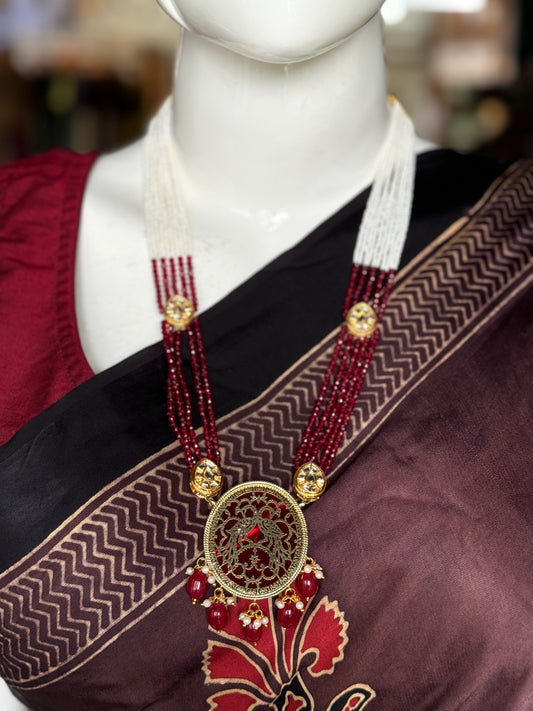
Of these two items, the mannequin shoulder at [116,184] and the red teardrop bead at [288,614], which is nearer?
the red teardrop bead at [288,614]

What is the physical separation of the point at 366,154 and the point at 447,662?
25.1 inches

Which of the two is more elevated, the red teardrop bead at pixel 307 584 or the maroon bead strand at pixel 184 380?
the maroon bead strand at pixel 184 380

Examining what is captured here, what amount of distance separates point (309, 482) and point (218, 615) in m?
0.17

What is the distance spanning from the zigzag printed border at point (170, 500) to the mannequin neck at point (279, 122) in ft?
0.59

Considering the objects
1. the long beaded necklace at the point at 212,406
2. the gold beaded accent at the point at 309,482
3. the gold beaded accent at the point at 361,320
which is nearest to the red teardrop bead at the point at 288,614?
the long beaded necklace at the point at 212,406

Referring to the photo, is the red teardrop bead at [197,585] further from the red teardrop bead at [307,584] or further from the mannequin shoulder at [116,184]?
the mannequin shoulder at [116,184]

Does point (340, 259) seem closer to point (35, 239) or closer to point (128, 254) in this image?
point (128, 254)

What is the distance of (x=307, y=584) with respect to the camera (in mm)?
900

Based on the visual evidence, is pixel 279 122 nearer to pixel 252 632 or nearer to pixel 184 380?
pixel 184 380

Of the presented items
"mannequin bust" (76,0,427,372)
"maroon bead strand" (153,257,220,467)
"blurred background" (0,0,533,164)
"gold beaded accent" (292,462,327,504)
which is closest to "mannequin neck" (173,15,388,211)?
"mannequin bust" (76,0,427,372)

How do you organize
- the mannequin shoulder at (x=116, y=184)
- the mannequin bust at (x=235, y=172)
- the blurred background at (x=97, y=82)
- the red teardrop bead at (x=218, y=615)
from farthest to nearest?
1. the blurred background at (x=97, y=82)
2. the mannequin shoulder at (x=116, y=184)
3. the mannequin bust at (x=235, y=172)
4. the red teardrop bead at (x=218, y=615)

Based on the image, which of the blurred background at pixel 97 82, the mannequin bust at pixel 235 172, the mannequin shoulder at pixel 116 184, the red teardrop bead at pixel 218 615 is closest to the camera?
the red teardrop bead at pixel 218 615

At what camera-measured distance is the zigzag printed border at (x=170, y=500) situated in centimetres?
92

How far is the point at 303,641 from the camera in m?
0.92
